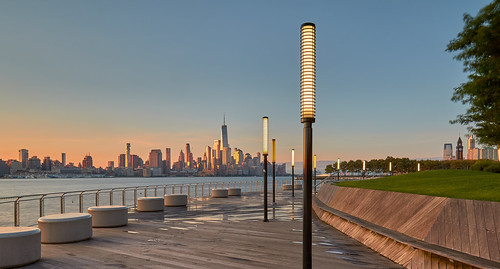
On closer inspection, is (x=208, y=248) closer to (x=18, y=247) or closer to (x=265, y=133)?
(x=18, y=247)

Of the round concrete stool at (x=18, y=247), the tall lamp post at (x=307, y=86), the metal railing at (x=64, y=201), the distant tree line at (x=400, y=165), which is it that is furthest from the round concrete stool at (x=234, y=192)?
the distant tree line at (x=400, y=165)

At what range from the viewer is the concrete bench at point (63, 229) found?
10141 mm

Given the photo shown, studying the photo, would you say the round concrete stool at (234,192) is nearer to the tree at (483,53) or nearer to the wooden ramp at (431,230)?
the tree at (483,53)

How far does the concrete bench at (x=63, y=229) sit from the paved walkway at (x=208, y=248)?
0.22 metres

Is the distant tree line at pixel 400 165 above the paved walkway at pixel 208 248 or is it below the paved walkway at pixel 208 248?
below

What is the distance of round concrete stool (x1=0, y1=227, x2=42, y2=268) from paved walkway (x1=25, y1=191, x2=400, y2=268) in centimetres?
24

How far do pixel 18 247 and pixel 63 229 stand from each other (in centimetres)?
243

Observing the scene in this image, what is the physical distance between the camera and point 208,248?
9.76 metres

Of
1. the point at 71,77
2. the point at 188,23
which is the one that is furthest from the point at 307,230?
the point at 71,77

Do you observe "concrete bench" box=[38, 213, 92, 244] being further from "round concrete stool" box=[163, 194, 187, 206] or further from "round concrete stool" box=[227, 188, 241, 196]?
"round concrete stool" box=[227, 188, 241, 196]

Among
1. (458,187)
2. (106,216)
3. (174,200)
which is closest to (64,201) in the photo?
(106,216)

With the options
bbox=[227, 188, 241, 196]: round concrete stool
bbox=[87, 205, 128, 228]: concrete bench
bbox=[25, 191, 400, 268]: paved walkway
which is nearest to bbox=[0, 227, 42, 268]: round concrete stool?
bbox=[25, 191, 400, 268]: paved walkway

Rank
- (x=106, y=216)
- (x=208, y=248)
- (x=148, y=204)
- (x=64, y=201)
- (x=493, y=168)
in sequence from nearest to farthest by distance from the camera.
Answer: (x=208, y=248) → (x=106, y=216) → (x=64, y=201) → (x=148, y=204) → (x=493, y=168)

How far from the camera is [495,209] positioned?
6574mm
